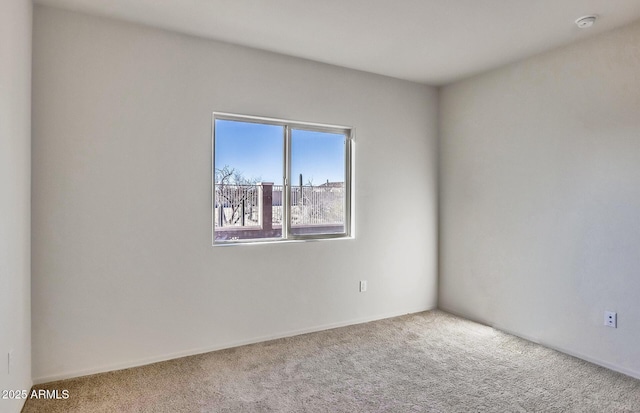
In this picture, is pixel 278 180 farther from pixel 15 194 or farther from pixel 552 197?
pixel 552 197

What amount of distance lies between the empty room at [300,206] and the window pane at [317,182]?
0.02 meters

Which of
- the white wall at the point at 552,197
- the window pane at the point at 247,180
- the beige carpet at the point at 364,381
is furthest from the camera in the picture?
the window pane at the point at 247,180

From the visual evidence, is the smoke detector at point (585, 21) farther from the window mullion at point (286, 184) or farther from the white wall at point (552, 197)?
the window mullion at point (286, 184)

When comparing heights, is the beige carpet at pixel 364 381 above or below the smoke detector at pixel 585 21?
below

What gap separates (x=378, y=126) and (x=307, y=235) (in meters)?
1.39

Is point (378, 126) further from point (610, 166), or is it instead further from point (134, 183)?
point (134, 183)

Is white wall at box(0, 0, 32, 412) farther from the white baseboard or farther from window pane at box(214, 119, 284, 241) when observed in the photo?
window pane at box(214, 119, 284, 241)

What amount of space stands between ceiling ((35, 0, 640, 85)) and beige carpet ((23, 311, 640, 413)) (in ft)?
8.36

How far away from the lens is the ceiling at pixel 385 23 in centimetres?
247

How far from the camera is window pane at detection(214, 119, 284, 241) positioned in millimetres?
3197

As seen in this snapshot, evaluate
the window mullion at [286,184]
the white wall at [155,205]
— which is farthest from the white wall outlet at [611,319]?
the window mullion at [286,184]

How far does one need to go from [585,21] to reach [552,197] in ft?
4.45

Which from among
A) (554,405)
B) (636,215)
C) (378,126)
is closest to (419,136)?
(378,126)

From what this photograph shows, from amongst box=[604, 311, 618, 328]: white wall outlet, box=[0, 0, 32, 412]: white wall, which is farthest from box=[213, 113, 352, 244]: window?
box=[604, 311, 618, 328]: white wall outlet
